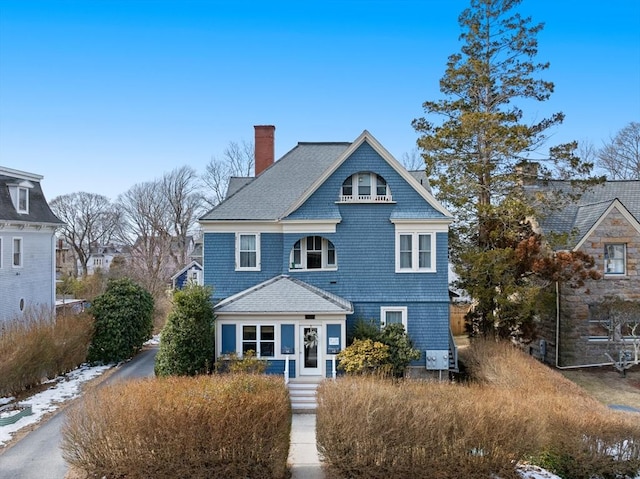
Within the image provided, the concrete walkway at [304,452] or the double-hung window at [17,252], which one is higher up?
the double-hung window at [17,252]

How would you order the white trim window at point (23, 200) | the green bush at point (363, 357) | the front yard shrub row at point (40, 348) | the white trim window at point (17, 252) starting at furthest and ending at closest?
the white trim window at point (23, 200) → the white trim window at point (17, 252) → the green bush at point (363, 357) → the front yard shrub row at point (40, 348)

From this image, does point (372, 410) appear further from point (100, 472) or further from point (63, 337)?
point (63, 337)

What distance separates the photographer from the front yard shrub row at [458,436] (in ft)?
29.6

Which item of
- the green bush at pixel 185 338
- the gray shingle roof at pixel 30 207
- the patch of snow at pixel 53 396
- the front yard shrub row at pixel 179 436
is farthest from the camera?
the gray shingle roof at pixel 30 207

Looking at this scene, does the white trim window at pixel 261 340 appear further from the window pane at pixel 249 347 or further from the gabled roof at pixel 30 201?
the gabled roof at pixel 30 201

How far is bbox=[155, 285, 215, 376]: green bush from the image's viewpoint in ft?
51.2

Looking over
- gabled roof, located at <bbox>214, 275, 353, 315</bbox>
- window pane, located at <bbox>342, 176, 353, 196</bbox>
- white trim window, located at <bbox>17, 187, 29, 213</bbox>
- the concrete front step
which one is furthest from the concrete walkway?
white trim window, located at <bbox>17, 187, 29, 213</bbox>

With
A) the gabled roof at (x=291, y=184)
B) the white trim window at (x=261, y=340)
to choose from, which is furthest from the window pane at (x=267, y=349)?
the gabled roof at (x=291, y=184)

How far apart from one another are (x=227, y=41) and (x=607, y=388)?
19.4 meters

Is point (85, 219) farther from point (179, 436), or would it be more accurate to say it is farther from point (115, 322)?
point (179, 436)

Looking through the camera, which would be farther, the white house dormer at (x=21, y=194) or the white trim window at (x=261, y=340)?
the white house dormer at (x=21, y=194)

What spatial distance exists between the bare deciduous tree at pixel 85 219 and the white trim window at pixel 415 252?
41569 millimetres

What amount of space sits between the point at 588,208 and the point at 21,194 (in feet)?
92.6

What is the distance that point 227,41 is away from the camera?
1798cm
